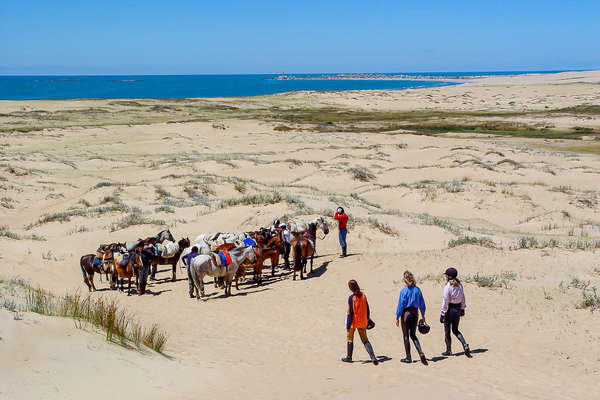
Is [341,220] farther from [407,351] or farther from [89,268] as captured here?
[89,268]

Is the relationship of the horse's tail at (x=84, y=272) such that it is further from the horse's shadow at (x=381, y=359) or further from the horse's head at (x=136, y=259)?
the horse's shadow at (x=381, y=359)

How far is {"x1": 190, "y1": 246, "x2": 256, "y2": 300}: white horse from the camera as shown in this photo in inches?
539

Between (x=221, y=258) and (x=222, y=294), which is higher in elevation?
(x=221, y=258)

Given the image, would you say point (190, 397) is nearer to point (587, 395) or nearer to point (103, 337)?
point (103, 337)

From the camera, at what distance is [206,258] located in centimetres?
1370

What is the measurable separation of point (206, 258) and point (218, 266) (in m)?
0.40

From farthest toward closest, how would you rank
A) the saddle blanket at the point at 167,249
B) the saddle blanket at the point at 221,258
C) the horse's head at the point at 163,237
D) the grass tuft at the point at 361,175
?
the grass tuft at the point at 361,175 < the horse's head at the point at 163,237 < the saddle blanket at the point at 167,249 < the saddle blanket at the point at 221,258

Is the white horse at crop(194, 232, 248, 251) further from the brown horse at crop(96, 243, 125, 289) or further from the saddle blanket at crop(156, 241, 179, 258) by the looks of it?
the brown horse at crop(96, 243, 125, 289)

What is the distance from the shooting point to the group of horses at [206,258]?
1391 cm

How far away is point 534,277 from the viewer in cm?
1395

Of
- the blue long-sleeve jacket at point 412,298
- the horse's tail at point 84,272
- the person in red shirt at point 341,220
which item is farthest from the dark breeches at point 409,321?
the horse's tail at point 84,272

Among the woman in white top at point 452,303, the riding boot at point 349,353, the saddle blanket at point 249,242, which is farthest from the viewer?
the saddle blanket at point 249,242

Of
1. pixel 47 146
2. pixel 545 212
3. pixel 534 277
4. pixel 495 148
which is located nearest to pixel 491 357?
pixel 534 277

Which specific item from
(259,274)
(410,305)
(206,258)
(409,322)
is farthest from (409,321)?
(259,274)
